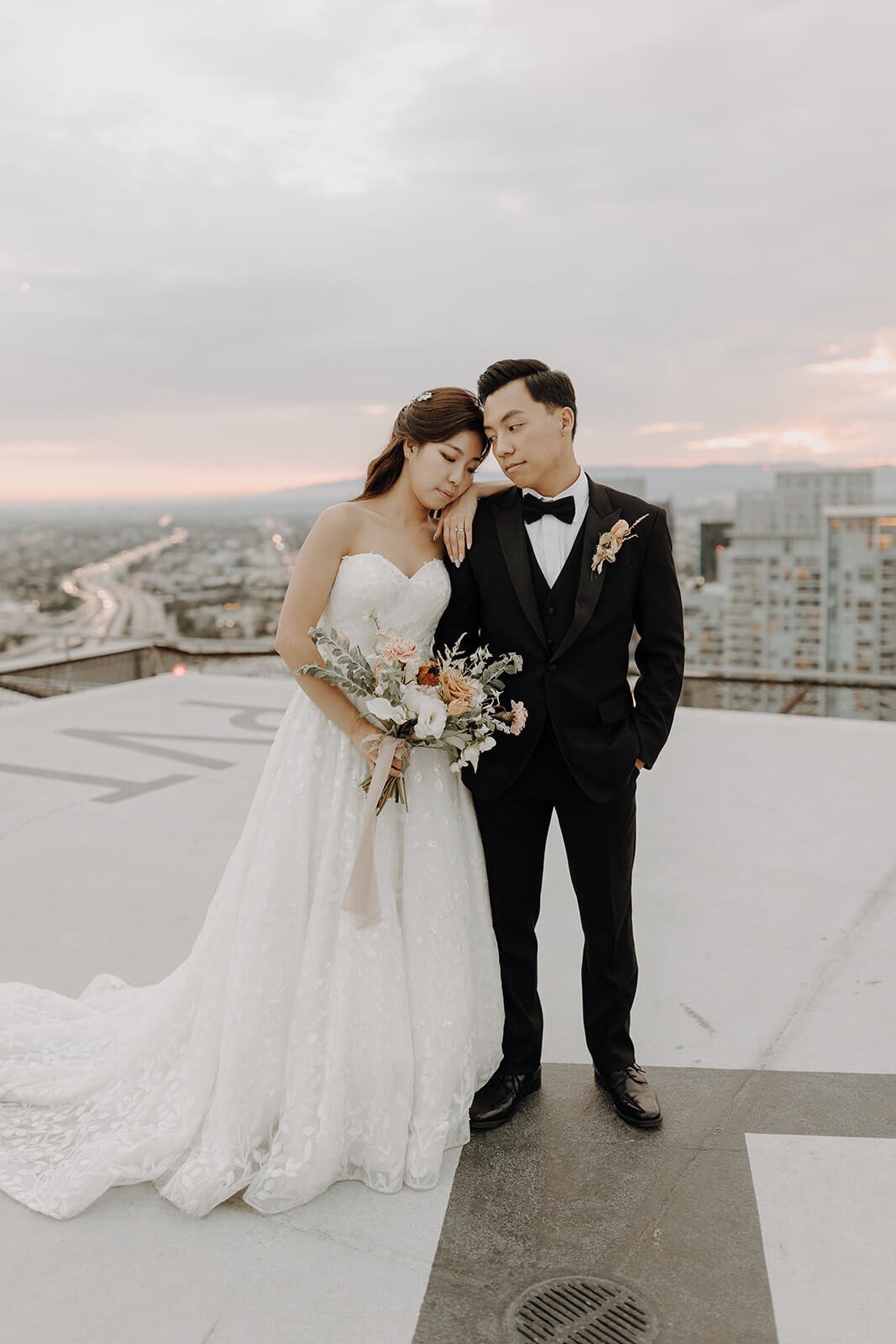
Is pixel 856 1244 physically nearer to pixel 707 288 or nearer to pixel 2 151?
pixel 2 151

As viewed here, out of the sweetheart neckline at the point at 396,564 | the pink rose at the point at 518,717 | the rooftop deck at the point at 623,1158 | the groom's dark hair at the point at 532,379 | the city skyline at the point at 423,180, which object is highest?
the city skyline at the point at 423,180

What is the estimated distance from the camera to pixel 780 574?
32.3 ft

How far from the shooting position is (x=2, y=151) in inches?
319

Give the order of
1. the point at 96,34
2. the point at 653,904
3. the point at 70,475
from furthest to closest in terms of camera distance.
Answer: the point at 70,475 < the point at 96,34 < the point at 653,904

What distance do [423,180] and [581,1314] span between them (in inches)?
366

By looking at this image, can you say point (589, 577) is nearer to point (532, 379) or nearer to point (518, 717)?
point (518, 717)

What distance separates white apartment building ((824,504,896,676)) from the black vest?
251 inches

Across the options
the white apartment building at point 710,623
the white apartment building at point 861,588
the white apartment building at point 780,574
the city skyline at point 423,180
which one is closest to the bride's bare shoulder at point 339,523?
the city skyline at point 423,180

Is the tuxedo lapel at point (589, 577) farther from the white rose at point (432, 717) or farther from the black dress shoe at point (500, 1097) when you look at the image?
the black dress shoe at point (500, 1097)

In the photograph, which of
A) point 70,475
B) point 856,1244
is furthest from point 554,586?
point 70,475

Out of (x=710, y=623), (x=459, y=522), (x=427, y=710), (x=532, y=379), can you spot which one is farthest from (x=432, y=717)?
(x=710, y=623)

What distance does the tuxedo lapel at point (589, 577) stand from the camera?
7.43ft

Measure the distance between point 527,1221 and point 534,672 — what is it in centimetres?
116

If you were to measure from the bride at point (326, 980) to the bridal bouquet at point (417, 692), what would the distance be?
3.9 inches
